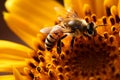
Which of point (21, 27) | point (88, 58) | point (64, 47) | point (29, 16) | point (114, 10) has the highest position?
point (29, 16)

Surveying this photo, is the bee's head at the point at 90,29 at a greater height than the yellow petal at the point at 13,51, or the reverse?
the yellow petal at the point at 13,51

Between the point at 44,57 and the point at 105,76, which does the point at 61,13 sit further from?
the point at 105,76

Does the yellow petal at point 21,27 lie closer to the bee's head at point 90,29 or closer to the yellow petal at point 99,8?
the yellow petal at point 99,8

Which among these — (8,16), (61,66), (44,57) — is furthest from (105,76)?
(8,16)

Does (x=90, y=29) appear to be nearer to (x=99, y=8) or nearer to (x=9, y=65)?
(x=99, y=8)

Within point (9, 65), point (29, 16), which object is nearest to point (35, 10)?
point (29, 16)

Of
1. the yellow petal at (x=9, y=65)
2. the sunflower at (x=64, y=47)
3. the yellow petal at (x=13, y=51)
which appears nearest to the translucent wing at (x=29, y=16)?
the sunflower at (x=64, y=47)
